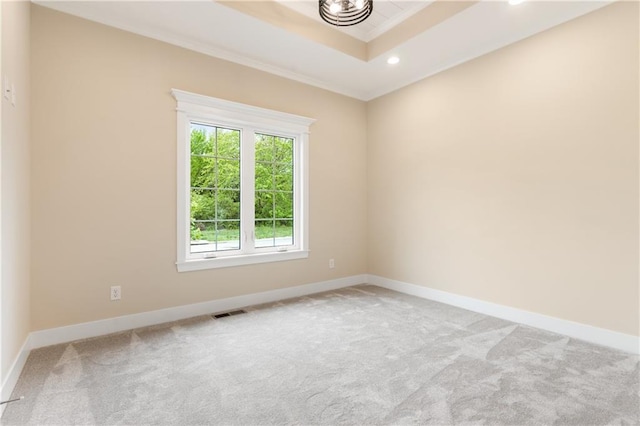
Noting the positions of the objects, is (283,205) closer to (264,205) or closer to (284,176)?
(264,205)

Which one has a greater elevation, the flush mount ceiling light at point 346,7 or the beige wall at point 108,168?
the flush mount ceiling light at point 346,7

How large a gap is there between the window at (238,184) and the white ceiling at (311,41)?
0.56m

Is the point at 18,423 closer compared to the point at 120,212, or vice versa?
the point at 18,423

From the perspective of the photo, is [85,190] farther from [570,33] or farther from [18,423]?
[570,33]

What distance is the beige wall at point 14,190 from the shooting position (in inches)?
72.9

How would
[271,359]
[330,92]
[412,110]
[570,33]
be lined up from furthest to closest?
1. [330,92]
2. [412,110]
3. [570,33]
4. [271,359]

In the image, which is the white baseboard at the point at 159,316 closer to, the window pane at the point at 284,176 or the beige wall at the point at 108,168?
the beige wall at the point at 108,168

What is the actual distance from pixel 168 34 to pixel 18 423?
3190mm

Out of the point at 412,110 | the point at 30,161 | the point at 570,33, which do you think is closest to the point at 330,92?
the point at 412,110

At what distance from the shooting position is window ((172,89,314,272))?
10.9 ft

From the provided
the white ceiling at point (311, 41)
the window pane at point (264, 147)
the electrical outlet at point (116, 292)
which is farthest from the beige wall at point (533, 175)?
the electrical outlet at point (116, 292)

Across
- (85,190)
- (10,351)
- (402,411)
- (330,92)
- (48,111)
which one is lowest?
(402,411)

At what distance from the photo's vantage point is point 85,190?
2.74 metres

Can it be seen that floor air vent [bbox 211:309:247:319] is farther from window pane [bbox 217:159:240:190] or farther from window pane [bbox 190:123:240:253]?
window pane [bbox 217:159:240:190]
